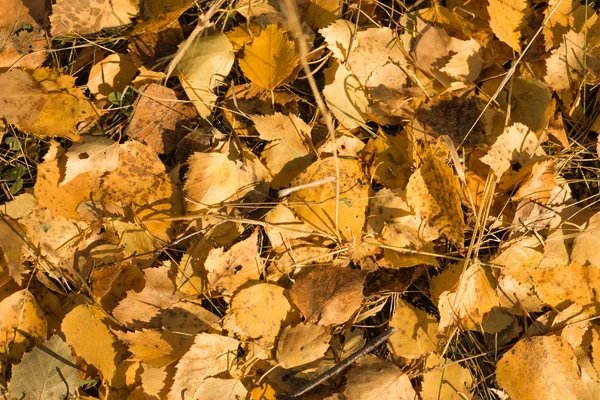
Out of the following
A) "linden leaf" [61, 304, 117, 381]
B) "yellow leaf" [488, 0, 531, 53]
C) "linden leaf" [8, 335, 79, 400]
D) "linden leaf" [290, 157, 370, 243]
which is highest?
"yellow leaf" [488, 0, 531, 53]

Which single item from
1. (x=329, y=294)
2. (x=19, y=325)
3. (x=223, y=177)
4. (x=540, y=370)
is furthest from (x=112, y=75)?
(x=540, y=370)

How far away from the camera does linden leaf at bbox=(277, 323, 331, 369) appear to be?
4.27ft

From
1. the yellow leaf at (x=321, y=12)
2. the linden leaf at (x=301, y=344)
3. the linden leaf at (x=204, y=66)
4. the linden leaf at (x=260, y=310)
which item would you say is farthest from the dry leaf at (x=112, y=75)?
the linden leaf at (x=301, y=344)

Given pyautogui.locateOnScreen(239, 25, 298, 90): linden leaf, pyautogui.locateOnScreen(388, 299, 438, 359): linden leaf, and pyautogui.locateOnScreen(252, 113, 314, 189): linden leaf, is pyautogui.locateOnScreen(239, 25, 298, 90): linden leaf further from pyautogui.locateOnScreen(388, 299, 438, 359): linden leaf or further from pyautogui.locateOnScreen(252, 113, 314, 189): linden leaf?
pyautogui.locateOnScreen(388, 299, 438, 359): linden leaf

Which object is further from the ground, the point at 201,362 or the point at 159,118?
the point at 159,118

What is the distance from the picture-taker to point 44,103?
1.35m

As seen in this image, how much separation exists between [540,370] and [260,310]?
2.19 feet

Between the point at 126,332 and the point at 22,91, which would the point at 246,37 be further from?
the point at 126,332

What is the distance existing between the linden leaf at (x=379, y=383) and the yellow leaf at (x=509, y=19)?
2.70 feet

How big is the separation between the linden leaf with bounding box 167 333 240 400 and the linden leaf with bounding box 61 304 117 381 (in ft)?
0.55

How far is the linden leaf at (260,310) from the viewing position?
4.28 feet

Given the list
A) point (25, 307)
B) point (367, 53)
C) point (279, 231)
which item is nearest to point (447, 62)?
point (367, 53)

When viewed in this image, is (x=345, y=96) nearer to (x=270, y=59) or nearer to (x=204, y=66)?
(x=270, y=59)

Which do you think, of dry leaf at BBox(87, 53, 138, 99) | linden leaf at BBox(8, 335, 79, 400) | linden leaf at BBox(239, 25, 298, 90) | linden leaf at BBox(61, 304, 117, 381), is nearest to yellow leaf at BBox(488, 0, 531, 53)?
linden leaf at BBox(239, 25, 298, 90)
